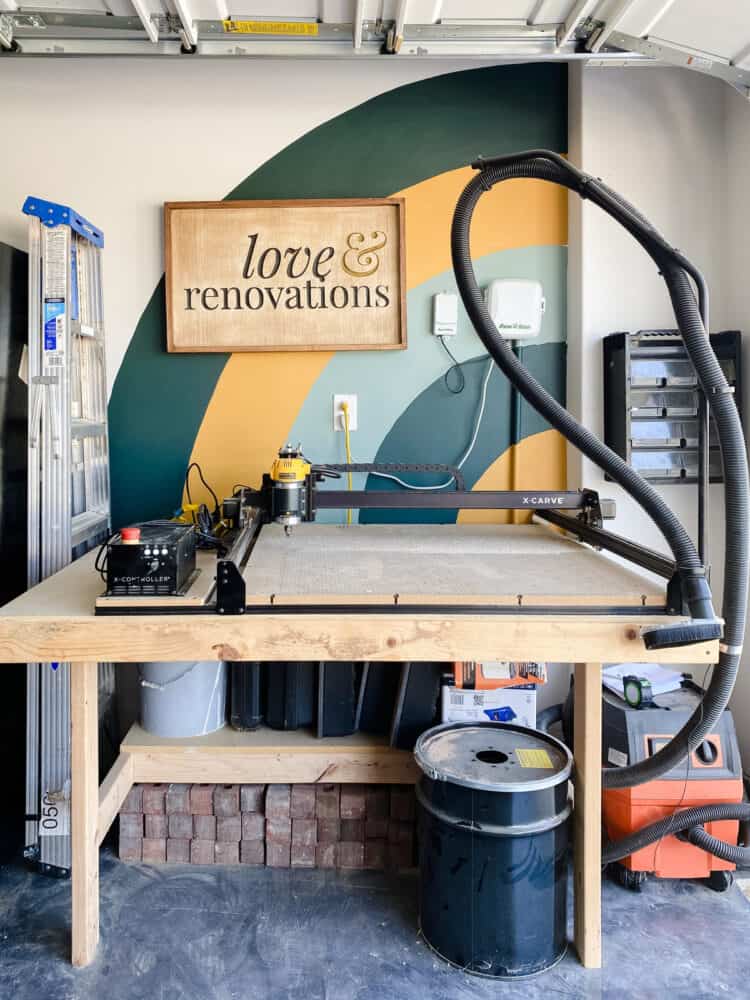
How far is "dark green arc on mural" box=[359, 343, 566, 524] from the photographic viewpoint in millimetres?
2592

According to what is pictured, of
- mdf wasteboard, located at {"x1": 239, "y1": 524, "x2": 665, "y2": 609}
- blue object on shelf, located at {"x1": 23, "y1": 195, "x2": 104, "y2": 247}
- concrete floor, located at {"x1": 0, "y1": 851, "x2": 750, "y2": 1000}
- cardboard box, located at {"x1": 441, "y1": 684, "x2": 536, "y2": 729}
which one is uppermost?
blue object on shelf, located at {"x1": 23, "y1": 195, "x2": 104, "y2": 247}

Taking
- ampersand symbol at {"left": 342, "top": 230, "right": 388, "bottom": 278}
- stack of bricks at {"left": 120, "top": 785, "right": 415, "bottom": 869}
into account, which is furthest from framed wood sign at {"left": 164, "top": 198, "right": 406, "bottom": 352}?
stack of bricks at {"left": 120, "top": 785, "right": 415, "bottom": 869}

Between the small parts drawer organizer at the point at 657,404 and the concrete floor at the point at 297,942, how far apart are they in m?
1.24

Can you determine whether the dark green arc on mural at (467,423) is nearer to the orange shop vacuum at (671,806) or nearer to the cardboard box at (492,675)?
the cardboard box at (492,675)

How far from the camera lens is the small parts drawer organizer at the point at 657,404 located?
234cm

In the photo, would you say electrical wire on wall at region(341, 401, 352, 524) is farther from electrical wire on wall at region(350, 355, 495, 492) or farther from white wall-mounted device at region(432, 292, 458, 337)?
white wall-mounted device at region(432, 292, 458, 337)

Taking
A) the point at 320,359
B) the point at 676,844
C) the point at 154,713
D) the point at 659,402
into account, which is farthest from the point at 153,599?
the point at 659,402

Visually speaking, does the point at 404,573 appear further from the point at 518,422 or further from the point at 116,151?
the point at 116,151

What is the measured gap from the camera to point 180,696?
214 cm

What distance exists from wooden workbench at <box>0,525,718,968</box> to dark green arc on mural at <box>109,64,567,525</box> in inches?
31.6

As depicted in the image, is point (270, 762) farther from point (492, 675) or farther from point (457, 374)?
point (457, 374)

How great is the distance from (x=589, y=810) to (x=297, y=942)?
2.53 ft

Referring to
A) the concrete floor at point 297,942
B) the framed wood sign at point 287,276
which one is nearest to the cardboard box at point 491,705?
the concrete floor at point 297,942

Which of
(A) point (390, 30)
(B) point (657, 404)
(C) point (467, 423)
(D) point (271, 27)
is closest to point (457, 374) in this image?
(C) point (467, 423)
